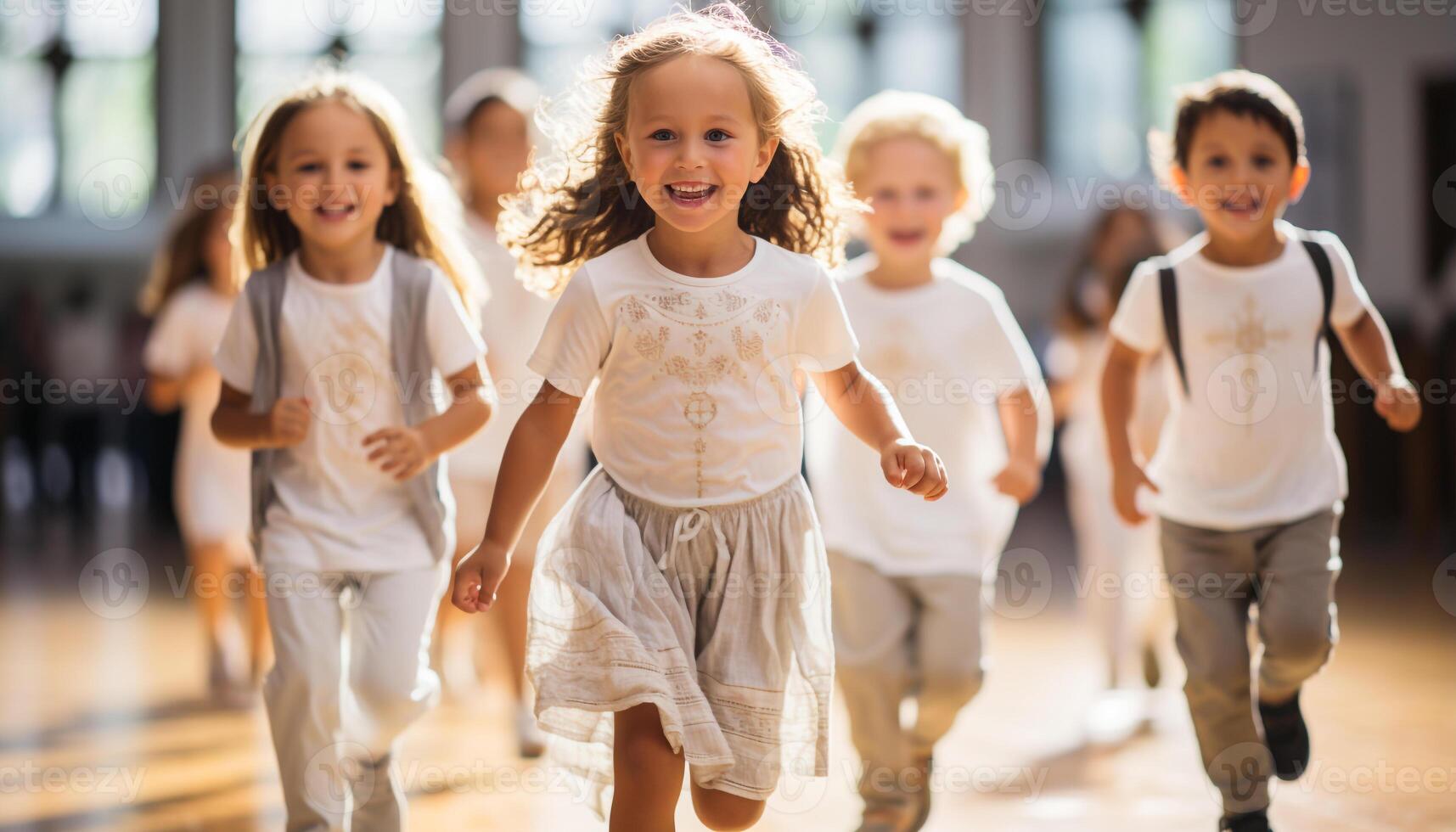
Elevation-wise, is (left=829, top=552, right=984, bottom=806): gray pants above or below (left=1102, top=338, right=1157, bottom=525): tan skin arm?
below

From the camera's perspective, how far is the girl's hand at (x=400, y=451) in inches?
95.0

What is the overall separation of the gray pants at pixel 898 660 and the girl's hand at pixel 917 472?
0.84 m

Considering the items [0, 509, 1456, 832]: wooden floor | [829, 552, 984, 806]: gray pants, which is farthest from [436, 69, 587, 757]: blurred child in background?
[829, 552, 984, 806]: gray pants

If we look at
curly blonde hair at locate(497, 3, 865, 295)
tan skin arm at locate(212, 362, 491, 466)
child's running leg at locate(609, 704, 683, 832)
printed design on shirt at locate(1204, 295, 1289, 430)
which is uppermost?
curly blonde hair at locate(497, 3, 865, 295)

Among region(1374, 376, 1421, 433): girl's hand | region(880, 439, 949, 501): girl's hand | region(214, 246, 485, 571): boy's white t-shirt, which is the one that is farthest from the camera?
region(1374, 376, 1421, 433): girl's hand

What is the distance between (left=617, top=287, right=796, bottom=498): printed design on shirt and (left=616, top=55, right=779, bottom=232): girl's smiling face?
4.7 inches

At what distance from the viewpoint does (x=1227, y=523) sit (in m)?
2.73

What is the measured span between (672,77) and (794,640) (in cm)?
88

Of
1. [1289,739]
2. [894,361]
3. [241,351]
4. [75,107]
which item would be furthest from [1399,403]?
[75,107]

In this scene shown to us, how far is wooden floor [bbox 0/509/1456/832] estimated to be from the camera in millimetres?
3182

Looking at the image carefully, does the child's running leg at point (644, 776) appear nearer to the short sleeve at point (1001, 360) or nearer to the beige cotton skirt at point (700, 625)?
the beige cotton skirt at point (700, 625)

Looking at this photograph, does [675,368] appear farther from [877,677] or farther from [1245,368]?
[1245,368]

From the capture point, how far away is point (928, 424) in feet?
9.90

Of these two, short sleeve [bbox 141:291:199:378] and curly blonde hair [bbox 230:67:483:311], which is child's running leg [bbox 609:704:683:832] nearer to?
curly blonde hair [bbox 230:67:483:311]
